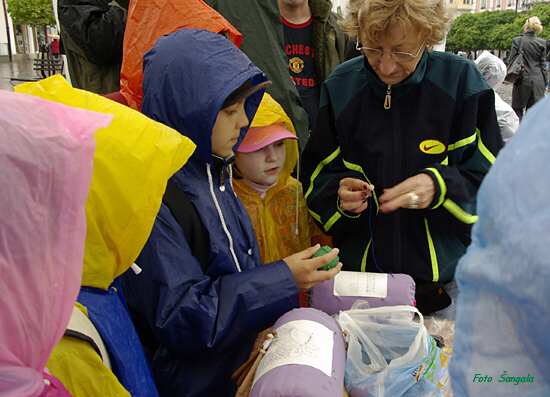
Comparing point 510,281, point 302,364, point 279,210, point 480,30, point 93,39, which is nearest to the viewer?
point 510,281

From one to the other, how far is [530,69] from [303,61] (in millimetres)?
7395

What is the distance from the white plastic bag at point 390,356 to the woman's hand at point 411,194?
1.15 ft

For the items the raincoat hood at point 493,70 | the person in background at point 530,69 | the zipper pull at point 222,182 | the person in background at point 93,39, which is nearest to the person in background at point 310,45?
the person in background at point 93,39

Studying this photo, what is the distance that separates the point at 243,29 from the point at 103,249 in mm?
1840

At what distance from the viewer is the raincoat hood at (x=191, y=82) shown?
1.49m

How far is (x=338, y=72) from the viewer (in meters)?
1.83

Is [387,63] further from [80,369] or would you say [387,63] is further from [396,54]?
[80,369]

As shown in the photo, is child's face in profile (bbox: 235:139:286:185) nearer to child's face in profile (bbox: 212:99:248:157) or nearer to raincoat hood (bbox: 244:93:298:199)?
raincoat hood (bbox: 244:93:298:199)

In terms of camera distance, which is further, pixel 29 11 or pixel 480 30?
pixel 480 30

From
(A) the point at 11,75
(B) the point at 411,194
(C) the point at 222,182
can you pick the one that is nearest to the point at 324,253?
(B) the point at 411,194

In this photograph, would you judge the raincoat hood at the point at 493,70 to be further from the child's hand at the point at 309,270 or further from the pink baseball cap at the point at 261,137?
the child's hand at the point at 309,270

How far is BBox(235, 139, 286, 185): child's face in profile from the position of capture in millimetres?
1975

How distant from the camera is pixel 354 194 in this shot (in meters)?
1.67

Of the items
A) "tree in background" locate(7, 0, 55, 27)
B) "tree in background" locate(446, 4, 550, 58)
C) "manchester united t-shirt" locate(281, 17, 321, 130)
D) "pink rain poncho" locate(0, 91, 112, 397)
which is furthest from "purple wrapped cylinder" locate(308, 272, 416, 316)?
"tree in background" locate(446, 4, 550, 58)
